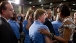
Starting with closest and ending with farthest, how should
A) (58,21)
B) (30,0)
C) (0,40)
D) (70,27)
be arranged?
(0,40)
(70,27)
(58,21)
(30,0)

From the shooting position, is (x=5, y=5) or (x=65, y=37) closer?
(x=5, y=5)

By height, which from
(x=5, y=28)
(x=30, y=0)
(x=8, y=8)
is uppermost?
(x=8, y=8)

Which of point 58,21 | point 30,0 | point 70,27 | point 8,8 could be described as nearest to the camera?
point 8,8

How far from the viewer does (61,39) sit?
7.13 feet

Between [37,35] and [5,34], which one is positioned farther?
[37,35]

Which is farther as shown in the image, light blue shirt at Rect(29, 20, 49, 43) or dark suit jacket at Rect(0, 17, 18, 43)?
light blue shirt at Rect(29, 20, 49, 43)

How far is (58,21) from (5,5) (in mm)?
1736

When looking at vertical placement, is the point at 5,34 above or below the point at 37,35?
above

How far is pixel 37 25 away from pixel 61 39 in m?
0.41

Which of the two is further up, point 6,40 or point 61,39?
point 6,40

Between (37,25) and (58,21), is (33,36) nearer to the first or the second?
(37,25)

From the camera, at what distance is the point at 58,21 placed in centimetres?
346

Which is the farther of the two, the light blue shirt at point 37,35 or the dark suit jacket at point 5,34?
the light blue shirt at point 37,35

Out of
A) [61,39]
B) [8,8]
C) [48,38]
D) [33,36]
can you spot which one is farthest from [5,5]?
[61,39]
